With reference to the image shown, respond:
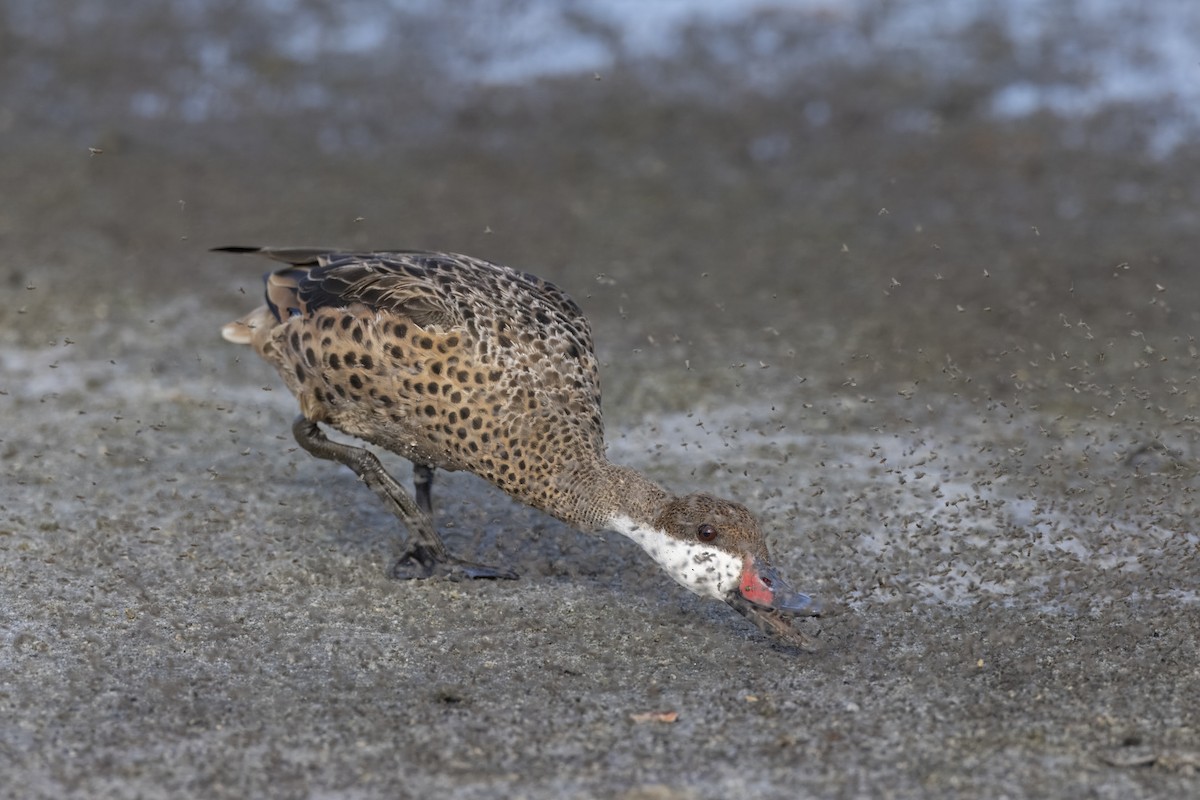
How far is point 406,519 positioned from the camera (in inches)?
233

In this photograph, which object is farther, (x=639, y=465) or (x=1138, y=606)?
(x=639, y=465)

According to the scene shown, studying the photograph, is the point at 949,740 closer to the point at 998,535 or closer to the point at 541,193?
the point at 998,535

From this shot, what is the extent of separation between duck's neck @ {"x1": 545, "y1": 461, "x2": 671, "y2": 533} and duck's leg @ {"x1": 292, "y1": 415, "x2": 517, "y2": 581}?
716mm

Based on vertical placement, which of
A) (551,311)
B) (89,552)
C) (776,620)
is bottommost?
(89,552)

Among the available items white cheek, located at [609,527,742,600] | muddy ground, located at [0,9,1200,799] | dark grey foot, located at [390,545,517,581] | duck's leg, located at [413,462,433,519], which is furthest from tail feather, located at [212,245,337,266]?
white cheek, located at [609,527,742,600]

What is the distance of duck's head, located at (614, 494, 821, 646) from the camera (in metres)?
4.86

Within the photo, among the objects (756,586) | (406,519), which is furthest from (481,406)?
(756,586)

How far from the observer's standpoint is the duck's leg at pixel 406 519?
5836 millimetres

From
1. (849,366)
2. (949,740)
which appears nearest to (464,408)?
(949,740)

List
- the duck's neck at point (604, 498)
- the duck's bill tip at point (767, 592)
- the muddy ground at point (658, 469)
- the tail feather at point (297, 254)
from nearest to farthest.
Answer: the muddy ground at point (658, 469) → the duck's bill tip at point (767, 592) → the duck's neck at point (604, 498) → the tail feather at point (297, 254)

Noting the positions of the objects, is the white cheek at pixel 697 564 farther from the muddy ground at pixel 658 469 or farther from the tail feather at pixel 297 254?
the tail feather at pixel 297 254

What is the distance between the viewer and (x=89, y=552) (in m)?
6.07

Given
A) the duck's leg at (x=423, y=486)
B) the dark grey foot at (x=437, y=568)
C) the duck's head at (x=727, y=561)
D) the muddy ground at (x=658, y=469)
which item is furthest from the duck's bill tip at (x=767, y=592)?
the duck's leg at (x=423, y=486)

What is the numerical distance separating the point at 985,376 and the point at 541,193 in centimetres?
390
